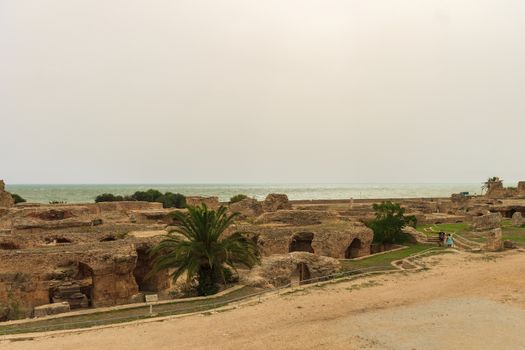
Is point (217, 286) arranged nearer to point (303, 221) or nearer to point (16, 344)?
point (16, 344)

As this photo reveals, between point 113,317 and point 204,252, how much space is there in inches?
169

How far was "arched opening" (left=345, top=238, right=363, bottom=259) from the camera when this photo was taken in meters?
23.8

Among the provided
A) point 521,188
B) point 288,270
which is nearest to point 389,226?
point 288,270

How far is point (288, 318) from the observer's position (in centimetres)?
1208

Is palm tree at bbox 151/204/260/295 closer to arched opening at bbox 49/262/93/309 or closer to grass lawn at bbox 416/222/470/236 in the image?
arched opening at bbox 49/262/93/309

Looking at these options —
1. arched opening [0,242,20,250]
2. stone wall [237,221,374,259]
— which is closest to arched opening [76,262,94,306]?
arched opening [0,242,20,250]

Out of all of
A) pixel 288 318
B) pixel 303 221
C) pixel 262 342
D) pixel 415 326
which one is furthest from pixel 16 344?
pixel 303 221

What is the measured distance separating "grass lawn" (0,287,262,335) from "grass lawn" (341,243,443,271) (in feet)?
23.0

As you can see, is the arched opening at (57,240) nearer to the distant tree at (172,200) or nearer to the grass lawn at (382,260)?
the grass lawn at (382,260)

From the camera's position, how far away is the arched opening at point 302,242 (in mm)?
23934

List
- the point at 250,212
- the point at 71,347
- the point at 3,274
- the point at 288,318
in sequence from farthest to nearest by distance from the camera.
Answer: the point at 250,212
the point at 3,274
the point at 288,318
the point at 71,347

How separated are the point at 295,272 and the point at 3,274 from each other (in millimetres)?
11340

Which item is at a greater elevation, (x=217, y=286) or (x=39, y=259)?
(x=39, y=259)

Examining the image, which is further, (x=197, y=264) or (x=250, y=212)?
(x=250, y=212)
